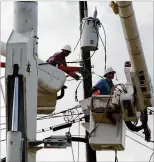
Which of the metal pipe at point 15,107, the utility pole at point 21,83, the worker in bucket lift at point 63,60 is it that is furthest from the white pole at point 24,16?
the worker in bucket lift at point 63,60

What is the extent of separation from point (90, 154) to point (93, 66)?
83.0 inches

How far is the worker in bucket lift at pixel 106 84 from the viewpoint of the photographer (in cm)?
1210

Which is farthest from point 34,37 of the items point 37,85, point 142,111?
point 142,111

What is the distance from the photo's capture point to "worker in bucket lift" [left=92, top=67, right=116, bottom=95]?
12102mm

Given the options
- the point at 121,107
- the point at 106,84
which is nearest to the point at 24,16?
the point at 121,107

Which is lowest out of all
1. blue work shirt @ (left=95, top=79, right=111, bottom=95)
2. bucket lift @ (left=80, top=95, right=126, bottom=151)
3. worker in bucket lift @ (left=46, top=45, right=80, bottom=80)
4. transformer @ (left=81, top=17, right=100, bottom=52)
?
bucket lift @ (left=80, top=95, right=126, bottom=151)

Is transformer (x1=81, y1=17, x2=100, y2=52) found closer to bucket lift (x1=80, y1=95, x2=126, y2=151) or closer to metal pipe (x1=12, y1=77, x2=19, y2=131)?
bucket lift (x1=80, y1=95, x2=126, y2=151)

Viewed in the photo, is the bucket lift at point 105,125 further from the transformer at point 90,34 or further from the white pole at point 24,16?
the transformer at point 90,34

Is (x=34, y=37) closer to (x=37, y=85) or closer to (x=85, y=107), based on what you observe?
(x=37, y=85)

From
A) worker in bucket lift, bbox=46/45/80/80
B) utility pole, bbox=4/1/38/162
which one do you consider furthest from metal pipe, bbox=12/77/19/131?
worker in bucket lift, bbox=46/45/80/80

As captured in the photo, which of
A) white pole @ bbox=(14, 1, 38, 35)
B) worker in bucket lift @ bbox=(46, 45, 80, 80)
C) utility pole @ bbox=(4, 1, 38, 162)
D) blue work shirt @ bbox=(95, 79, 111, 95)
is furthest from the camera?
worker in bucket lift @ bbox=(46, 45, 80, 80)

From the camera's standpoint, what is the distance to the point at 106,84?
12.1 metres

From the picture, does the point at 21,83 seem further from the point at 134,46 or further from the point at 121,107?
the point at 134,46

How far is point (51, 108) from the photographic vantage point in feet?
36.4
